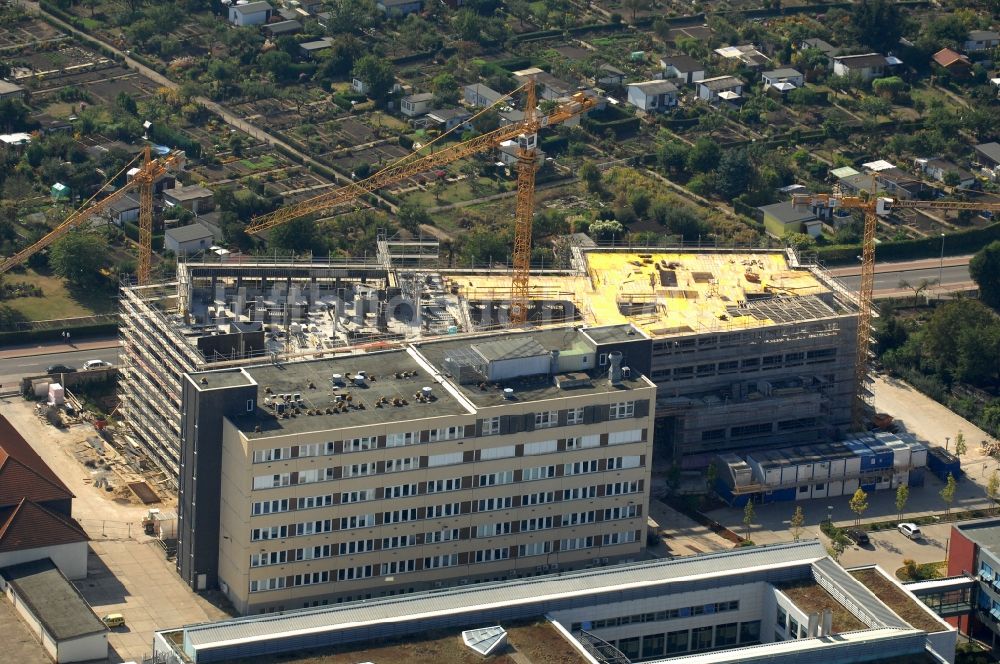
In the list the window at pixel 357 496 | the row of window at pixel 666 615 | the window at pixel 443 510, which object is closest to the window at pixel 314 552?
the window at pixel 357 496

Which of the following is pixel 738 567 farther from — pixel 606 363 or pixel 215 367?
pixel 215 367

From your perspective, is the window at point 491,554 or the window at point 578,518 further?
the window at point 578,518

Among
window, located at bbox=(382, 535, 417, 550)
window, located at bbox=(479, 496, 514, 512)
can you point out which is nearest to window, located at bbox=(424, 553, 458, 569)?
window, located at bbox=(382, 535, 417, 550)

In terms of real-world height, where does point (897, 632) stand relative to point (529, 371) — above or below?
below

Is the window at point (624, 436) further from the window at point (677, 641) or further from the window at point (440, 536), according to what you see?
the window at point (677, 641)

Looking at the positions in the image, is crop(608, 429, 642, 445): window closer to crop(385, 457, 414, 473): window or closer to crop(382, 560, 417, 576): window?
crop(385, 457, 414, 473): window

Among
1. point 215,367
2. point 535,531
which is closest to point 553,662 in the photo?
point 535,531
